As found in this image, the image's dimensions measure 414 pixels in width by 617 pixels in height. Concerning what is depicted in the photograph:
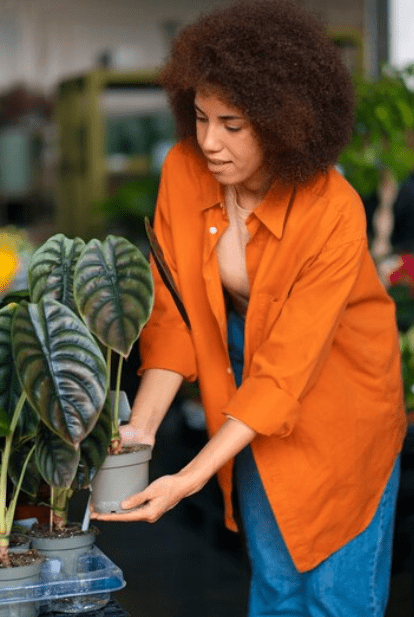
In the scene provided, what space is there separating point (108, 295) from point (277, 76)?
18.4 inches

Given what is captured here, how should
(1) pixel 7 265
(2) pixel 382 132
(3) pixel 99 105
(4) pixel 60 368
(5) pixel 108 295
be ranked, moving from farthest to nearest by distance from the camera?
1. (3) pixel 99 105
2. (2) pixel 382 132
3. (1) pixel 7 265
4. (5) pixel 108 295
5. (4) pixel 60 368

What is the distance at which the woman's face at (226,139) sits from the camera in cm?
194

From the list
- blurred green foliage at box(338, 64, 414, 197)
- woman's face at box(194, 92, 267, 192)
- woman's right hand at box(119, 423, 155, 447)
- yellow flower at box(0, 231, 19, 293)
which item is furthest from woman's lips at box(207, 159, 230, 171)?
blurred green foliage at box(338, 64, 414, 197)

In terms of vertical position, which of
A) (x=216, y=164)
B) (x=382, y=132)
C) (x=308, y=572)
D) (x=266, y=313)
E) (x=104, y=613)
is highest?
(x=216, y=164)

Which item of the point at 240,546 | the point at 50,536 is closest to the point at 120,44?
the point at 240,546

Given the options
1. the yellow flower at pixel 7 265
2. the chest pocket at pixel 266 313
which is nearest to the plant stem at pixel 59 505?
the chest pocket at pixel 266 313

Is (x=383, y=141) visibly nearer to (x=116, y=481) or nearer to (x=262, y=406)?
(x=262, y=406)

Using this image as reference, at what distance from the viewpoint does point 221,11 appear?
2014mm

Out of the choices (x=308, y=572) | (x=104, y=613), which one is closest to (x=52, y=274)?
(x=104, y=613)

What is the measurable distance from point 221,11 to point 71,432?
814 millimetres

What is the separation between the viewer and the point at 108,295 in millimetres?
1783

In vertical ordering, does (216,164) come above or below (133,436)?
above

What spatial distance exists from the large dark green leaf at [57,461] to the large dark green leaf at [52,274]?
234 millimetres

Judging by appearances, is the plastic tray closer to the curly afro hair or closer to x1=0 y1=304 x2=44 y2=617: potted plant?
x1=0 y1=304 x2=44 y2=617: potted plant
